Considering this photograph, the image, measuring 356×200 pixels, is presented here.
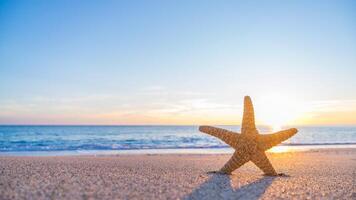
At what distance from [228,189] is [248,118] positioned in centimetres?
318

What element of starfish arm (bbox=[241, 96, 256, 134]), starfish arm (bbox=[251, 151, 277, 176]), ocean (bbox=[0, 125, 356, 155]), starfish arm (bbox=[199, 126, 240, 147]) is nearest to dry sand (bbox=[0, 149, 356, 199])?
starfish arm (bbox=[251, 151, 277, 176])

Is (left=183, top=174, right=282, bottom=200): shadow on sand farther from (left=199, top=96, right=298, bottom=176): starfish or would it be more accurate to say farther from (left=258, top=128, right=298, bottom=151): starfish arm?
(left=258, top=128, right=298, bottom=151): starfish arm

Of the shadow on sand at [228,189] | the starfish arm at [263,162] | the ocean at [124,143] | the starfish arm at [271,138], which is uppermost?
the starfish arm at [271,138]

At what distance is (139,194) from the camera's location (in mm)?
7293

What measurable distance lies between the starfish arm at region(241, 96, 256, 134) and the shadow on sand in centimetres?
146

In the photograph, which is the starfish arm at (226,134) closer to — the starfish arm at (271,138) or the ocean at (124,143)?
the starfish arm at (271,138)

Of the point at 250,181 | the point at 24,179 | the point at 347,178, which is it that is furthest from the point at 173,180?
the point at 347,178

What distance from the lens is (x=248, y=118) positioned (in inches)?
438

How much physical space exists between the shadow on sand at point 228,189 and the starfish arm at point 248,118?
146cm

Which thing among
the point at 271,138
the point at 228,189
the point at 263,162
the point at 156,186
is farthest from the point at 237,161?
the point at 156,186

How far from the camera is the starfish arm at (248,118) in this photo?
11102 mm

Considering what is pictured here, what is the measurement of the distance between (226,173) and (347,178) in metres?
3.56

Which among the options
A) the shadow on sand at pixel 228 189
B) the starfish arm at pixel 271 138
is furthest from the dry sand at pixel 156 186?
the starfish arm at pixel 271 138

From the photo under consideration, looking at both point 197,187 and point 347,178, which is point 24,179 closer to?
point 197,187
